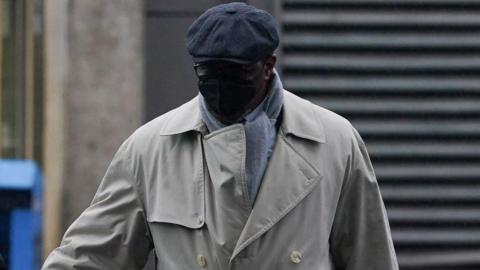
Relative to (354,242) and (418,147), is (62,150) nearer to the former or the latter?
(418,147)

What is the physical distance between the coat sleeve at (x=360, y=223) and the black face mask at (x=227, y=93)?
35 cm

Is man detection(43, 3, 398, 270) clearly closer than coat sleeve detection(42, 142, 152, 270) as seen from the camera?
Yes

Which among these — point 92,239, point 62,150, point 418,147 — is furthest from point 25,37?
point 92,239

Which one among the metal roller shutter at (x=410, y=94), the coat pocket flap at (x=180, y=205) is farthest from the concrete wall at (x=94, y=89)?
the coat pocket flap at (x=180, y=205)

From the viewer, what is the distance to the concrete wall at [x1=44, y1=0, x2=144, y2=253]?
853 centimetres

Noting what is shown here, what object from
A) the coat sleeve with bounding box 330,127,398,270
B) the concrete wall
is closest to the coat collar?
the coat sleeve with bounding box 330,127,398,270

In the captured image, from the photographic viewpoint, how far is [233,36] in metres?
3.77

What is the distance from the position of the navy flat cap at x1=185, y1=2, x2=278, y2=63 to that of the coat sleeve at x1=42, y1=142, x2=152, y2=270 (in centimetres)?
43

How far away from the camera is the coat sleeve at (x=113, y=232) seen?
4.01 m

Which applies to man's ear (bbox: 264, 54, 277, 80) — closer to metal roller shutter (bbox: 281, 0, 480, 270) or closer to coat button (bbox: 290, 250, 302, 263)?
coat button (bbox: 290, 250, 302, 263)

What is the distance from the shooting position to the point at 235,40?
12.3 feet

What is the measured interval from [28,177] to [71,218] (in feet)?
4.41

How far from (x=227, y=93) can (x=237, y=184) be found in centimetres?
24

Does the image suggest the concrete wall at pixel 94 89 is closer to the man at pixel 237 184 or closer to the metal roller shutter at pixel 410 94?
the metal roller shutter at pixel 410 94
